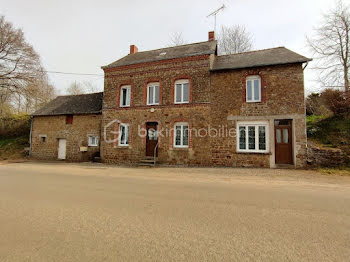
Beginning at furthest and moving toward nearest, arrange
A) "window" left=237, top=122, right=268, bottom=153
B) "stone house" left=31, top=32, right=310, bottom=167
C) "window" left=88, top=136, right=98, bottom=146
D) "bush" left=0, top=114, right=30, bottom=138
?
1. "bush" left=0, top=114, right=30, bottom=138
2. "window" left=88, top=136, right=98, bottom=146
3. "window" left=237, top=122, right=268, bottom=153
4. "stone house" left=31, top=32, right=310, bottom=167

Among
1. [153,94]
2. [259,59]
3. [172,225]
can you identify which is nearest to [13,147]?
[153,94]

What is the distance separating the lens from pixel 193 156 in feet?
36.8

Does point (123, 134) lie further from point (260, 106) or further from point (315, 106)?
point (315, 106)

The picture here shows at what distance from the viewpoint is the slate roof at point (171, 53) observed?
11.9 metres

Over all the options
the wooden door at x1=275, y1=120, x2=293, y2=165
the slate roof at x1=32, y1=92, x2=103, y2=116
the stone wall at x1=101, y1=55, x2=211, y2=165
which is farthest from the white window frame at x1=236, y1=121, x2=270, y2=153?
the slate roof at x1=32, y1=92, x2=103, y2=116

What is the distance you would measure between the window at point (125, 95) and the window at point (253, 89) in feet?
27.3

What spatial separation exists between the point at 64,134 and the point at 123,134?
561 cm

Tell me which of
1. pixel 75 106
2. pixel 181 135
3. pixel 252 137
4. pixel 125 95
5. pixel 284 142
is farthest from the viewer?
pixel 75 106

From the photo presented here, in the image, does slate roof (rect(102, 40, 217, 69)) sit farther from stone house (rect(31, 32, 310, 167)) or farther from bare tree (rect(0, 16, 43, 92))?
bare tree (rect(0, 16, 43, 92))

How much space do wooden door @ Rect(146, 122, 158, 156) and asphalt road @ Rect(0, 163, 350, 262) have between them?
22.7 feet

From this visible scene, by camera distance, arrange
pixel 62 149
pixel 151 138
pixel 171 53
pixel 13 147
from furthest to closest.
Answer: pixel 13 147
pixel 62 149
pixel 171 53
pixel 151 138

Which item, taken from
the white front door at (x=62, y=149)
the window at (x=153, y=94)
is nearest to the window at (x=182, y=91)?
the window at (x=153, y=94)

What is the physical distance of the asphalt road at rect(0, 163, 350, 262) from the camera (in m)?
2.26

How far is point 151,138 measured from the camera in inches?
485
